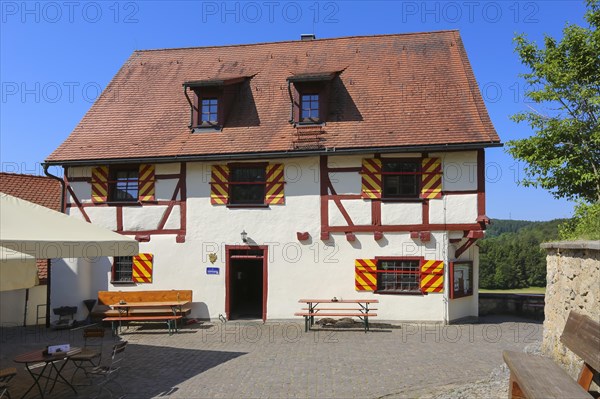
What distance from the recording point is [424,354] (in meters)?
9.62

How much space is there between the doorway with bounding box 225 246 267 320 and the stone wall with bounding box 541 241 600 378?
25.8ft

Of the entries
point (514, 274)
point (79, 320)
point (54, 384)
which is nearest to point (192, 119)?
point (79, 320)

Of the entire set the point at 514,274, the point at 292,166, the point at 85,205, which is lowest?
the point at 514,274

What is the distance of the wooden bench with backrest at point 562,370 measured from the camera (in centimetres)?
469

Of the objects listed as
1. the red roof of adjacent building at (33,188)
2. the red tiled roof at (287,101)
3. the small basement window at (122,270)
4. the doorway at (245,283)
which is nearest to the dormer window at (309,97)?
the red tiled roof at (287,101)

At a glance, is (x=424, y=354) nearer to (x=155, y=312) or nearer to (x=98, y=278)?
(x=155, y=312)

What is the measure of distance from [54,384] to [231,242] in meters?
6.88

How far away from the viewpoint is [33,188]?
55.6ft

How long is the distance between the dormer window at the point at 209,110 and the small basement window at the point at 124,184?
2.57m

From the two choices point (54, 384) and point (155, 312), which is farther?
point (155, 312)

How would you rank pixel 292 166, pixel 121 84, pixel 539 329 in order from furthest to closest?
pixel 121 84 → pixel 292 166 → pixel 539 329

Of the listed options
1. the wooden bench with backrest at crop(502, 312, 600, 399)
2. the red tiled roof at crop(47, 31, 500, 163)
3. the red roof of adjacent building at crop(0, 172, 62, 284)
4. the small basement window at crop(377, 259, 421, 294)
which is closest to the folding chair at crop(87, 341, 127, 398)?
the wooden bench with backrest at crop(502, 312, 600, 399)

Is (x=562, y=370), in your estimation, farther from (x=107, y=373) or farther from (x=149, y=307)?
(x=149, y=307)

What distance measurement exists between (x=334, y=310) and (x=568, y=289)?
719 centimetres
